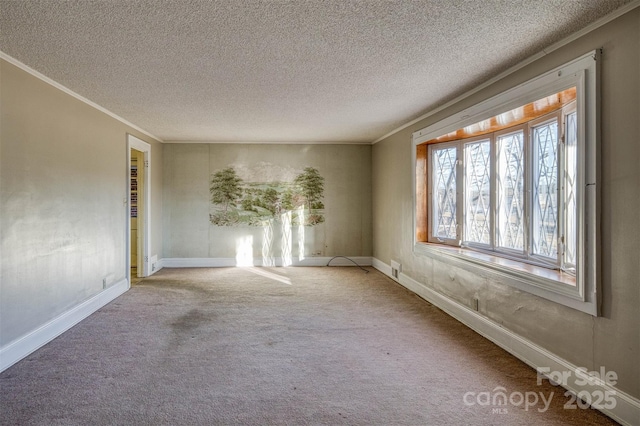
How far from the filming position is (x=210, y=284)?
5.43 meters

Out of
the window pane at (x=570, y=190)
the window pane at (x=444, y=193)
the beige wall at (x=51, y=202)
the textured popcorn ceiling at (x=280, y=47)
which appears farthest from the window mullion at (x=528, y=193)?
the beige wall at (x=51, y=202)

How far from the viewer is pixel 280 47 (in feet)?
8.64

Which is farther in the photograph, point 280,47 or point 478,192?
point 478,192

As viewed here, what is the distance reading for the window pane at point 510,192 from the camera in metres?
3.49

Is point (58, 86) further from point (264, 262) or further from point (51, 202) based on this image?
point (264, 262)

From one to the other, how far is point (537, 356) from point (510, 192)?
64.5 inches

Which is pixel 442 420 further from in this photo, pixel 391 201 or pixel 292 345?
pixel 391 201

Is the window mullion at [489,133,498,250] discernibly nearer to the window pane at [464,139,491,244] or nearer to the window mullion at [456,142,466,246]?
the window pane at [464,139,491,244]

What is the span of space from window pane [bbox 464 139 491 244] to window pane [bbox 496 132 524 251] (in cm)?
17

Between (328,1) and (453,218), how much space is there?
330 cm

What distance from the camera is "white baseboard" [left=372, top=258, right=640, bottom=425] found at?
6.72ft

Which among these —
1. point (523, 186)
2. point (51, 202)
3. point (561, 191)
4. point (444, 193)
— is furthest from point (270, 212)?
point (561, 191)

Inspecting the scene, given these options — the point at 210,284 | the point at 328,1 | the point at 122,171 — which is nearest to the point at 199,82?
the point at 328,1

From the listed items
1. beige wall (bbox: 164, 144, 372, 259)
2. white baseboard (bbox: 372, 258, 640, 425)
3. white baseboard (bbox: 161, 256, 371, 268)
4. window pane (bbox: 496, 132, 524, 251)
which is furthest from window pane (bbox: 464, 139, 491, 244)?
white baseboard (bbox: 161, 256, 371, 268)
